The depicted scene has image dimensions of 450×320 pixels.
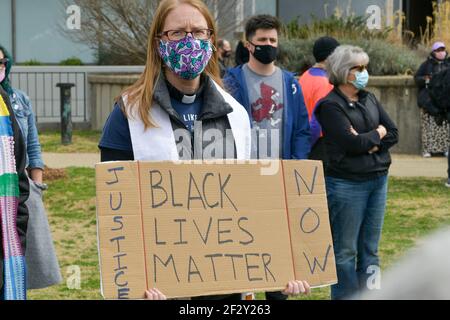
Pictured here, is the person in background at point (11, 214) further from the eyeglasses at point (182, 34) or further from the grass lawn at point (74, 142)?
the grass lawn at point (74, 142)

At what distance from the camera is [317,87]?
8.12m

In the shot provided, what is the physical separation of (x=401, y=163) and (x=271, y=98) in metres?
8.63

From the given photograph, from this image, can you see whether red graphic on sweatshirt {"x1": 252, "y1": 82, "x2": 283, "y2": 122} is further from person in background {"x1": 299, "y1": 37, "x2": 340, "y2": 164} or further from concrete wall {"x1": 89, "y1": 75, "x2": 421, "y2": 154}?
concrete wall {"x1": 89, "y1": 75, "x2": 421, "y2": 154}

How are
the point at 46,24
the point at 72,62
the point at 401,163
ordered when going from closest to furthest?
the point at 401,163 < the point at 72,62 < the point at 46,24

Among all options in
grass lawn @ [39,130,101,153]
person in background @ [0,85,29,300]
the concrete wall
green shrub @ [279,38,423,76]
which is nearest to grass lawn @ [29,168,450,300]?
grass lawn @ [39,130,101,153]

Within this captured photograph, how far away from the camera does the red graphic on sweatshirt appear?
6660mm

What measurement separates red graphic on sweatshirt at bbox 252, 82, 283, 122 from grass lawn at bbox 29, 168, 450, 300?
151 cm

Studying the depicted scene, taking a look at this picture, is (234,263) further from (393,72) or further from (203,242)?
(393,72)

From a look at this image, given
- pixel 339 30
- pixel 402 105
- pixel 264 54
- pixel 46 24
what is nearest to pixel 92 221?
pixel 264 54

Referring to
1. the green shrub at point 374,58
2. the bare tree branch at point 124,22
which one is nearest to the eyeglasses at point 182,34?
the green shrub at point 374,58

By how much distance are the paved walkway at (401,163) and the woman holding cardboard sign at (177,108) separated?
9.96 metres

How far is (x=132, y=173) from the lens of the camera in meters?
3.69

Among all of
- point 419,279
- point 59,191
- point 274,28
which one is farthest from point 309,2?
point 419,279

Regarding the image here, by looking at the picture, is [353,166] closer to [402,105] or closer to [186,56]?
[186,56]
